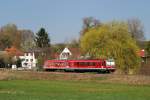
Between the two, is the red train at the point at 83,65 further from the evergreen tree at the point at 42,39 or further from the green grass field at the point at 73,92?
the evergreen tree at the point at 42,39

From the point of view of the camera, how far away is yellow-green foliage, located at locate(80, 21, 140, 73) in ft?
287

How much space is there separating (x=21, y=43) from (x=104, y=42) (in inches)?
3694

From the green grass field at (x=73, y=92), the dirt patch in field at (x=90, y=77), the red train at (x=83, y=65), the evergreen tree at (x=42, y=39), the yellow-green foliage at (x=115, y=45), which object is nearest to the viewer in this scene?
the green grass field at (x=73, y=92)

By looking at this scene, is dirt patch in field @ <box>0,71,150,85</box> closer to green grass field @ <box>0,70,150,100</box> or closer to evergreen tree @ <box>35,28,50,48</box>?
green grass field @ <box>0,70,150,100</box>

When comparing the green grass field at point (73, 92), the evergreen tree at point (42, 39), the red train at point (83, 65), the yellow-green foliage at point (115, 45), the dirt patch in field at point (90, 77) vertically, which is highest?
the evergreen tree at point (42, 39)

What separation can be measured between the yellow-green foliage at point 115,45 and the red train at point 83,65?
3345 millimetres

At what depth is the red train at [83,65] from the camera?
82375mm

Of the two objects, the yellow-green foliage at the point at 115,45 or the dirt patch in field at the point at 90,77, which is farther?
the yellow-green foliage at the point at 115,45

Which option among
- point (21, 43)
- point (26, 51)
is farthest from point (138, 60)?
point (21, 43)

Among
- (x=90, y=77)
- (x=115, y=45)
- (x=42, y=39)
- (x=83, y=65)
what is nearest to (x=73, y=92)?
(x=90, y=77)

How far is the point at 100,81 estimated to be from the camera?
58219mm

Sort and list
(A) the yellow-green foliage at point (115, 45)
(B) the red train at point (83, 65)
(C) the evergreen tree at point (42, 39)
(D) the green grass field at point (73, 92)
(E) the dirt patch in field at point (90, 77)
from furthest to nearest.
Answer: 1. (C) the evergreen tree at point (42, 39)
2. (A) the yellow-green foliage at point (115, 45)
3. (B) the red train at point (83, 65)
4. (E) the dirt patch in field at point (90, 77)
5. (D) the green grass field at point (73, 92)

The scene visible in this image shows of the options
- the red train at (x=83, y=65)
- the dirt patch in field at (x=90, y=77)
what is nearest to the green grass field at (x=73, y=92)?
the dirt patch in field at (x=90, y=77)

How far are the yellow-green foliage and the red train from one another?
334cm
